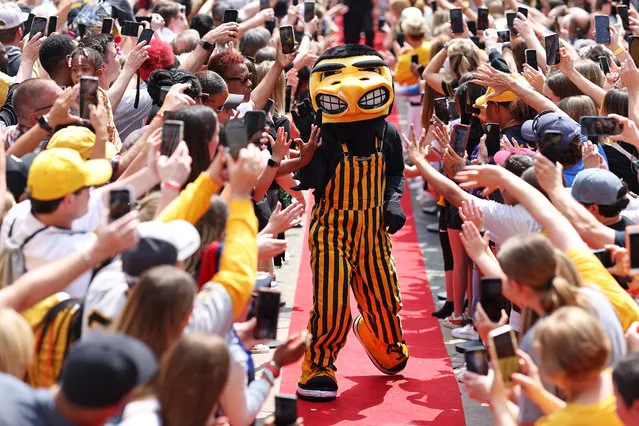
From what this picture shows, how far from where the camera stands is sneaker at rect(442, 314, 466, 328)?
8.12m

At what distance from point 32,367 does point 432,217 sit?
27.3 ft

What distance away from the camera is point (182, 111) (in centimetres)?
482

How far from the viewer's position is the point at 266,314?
4.17m

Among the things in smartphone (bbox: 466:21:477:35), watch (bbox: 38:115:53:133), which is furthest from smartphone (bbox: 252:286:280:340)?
smartphone (bbox: 466:21:477:35)

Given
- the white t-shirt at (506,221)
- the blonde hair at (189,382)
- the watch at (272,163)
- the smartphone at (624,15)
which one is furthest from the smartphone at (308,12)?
the blonde hair at (189,382)

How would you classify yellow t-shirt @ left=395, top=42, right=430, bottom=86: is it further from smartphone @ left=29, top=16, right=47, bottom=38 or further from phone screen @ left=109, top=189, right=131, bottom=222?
phone screen @ left=109, top=189, right=131, bottom=222

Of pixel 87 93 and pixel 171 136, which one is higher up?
pixel 171 136

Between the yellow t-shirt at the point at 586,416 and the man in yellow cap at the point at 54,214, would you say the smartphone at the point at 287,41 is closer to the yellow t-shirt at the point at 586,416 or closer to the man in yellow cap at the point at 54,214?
the man in yellow cap at the point at 54,214

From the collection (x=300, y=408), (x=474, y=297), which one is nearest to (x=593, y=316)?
(x=300, y=408)

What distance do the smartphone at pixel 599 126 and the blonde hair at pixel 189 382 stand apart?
3.00 metres

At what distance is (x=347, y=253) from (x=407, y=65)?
21.9 feet

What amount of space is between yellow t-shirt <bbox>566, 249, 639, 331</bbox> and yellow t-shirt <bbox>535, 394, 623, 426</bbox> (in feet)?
2.67

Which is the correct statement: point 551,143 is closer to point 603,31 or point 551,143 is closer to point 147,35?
point 147,35

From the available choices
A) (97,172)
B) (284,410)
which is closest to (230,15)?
(97,172)
